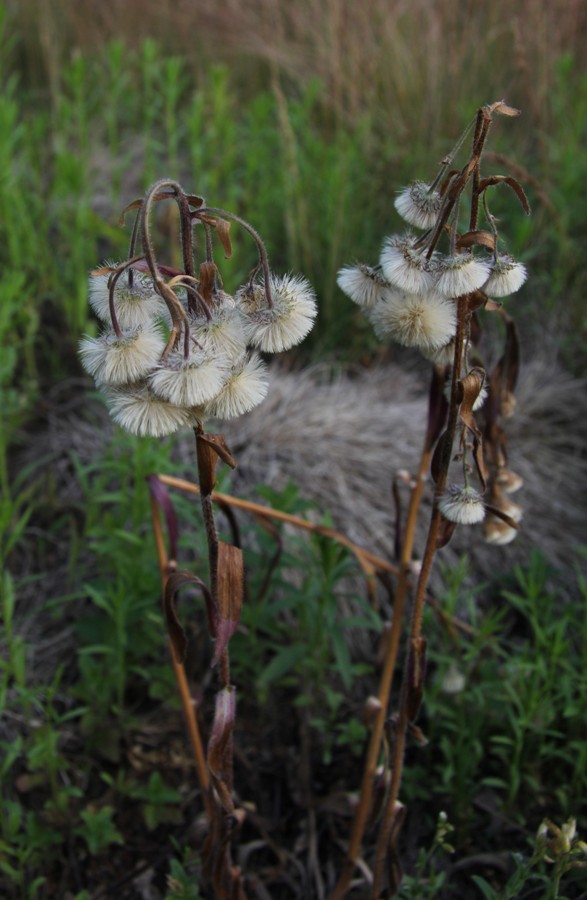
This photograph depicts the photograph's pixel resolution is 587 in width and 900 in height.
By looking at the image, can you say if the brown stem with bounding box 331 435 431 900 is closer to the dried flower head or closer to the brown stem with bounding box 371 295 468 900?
the brown stem with bounding box 371 295 468 900

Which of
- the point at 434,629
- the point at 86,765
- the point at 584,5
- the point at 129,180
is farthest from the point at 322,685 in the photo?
the point at 584,5

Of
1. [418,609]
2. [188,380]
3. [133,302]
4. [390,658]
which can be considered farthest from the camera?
[390,658]

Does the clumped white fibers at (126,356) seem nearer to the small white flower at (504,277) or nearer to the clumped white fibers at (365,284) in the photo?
the clumped white fibers at (365,284)

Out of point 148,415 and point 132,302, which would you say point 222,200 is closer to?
point 132,302

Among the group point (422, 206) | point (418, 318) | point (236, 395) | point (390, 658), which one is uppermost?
point (422, 206)


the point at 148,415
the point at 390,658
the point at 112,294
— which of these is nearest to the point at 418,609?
the point at 390,658

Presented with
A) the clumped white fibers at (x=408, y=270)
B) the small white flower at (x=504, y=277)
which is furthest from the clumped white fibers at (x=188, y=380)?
the small white flower at (x=504, y=277)

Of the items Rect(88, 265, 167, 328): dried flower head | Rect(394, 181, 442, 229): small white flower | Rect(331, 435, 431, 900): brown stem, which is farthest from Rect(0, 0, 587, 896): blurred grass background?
Rect(88, 265, 167, 328): dried flower head

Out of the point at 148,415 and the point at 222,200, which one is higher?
the point at 222,200
